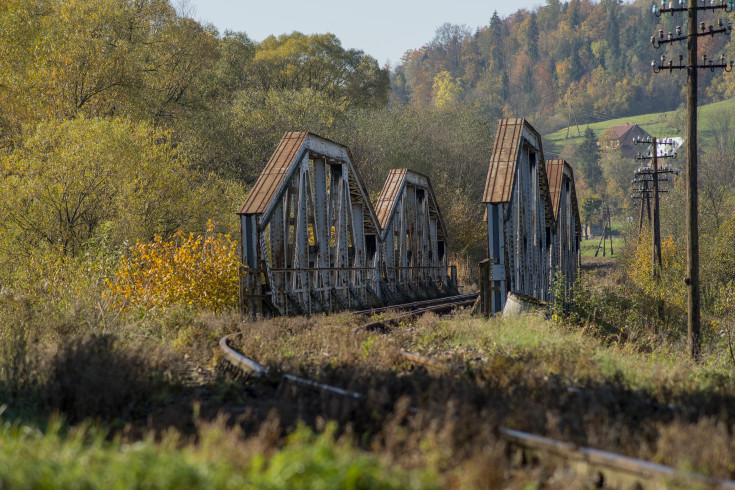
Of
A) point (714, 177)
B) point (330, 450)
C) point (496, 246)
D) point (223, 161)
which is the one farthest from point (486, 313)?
point (714, 177)

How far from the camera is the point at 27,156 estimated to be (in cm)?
1925

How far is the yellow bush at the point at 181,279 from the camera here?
11727 mm

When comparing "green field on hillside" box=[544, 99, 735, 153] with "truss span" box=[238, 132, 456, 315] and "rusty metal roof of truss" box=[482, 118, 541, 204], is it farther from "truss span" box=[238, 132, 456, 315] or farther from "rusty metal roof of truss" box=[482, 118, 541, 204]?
"rusty metal roof of truss" box=[482, 118, 541, 204]

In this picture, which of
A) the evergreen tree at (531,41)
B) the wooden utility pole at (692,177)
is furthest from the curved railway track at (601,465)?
the evergreen tree at (531,41)

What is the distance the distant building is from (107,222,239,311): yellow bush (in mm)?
131898

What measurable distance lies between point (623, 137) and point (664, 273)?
116398 mm

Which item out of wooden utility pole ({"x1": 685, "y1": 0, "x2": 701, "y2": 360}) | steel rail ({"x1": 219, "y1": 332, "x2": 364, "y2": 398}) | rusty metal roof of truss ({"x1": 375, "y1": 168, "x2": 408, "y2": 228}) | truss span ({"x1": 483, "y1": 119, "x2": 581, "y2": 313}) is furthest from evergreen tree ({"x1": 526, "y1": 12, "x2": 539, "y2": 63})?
steel rail ({"x1": 219, "y1": 332, "x2": 364, "y2": 398})

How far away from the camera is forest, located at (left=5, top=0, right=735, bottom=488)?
12.9 ft

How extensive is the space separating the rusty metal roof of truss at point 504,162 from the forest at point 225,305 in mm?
2834

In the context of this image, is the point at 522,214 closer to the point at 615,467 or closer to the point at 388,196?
the point at 388,196

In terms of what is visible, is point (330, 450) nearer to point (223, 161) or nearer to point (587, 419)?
point (587, 419)

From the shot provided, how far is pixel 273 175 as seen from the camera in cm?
1345

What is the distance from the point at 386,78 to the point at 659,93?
124613 millimetres

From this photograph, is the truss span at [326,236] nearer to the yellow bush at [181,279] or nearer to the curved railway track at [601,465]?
the yellow bush at [181,279]
